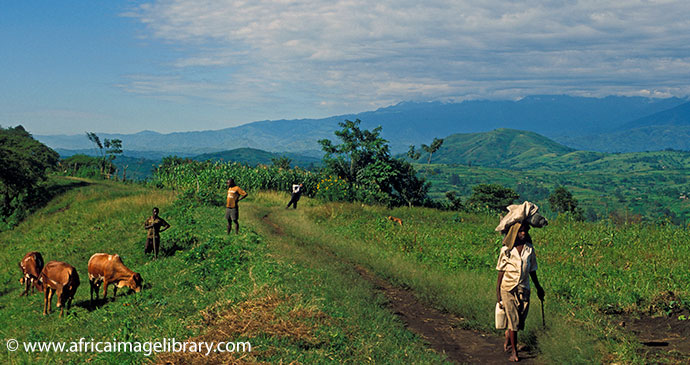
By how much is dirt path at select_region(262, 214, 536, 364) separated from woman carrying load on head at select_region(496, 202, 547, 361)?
0.38m

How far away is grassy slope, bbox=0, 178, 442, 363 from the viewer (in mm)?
7422

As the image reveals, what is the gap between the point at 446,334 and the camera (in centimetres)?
927

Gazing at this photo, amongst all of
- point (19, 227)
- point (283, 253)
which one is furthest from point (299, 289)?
point (19, 227)

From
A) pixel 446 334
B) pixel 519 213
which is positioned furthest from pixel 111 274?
pixel 519 213

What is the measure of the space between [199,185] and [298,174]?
24.6 ft

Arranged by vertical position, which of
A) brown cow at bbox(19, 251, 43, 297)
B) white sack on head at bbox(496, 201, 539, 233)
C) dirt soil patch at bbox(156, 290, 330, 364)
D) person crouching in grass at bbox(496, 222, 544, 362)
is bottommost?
brown cow at bbox(19, 251, 43, 297)

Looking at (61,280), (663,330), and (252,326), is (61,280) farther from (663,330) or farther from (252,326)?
(663,330)

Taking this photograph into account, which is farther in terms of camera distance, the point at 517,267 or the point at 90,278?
the point at 90,278

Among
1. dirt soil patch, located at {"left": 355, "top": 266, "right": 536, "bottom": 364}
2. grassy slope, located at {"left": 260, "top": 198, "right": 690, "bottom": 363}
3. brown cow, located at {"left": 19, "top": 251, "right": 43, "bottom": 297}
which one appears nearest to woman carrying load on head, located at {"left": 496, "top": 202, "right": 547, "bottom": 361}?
dirt soil patch, located at {"left": 355, "top": 266, "right": 536, "bottom": 364}

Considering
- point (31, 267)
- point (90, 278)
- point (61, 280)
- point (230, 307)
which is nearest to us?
point (230, 307)

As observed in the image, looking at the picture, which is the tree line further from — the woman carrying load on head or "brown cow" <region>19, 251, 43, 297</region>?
the woman carrying load on head

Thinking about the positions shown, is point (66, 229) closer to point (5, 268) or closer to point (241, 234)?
point (5, 268)

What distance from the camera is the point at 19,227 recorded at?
33750 millimetres

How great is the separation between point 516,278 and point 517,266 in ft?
0.65
